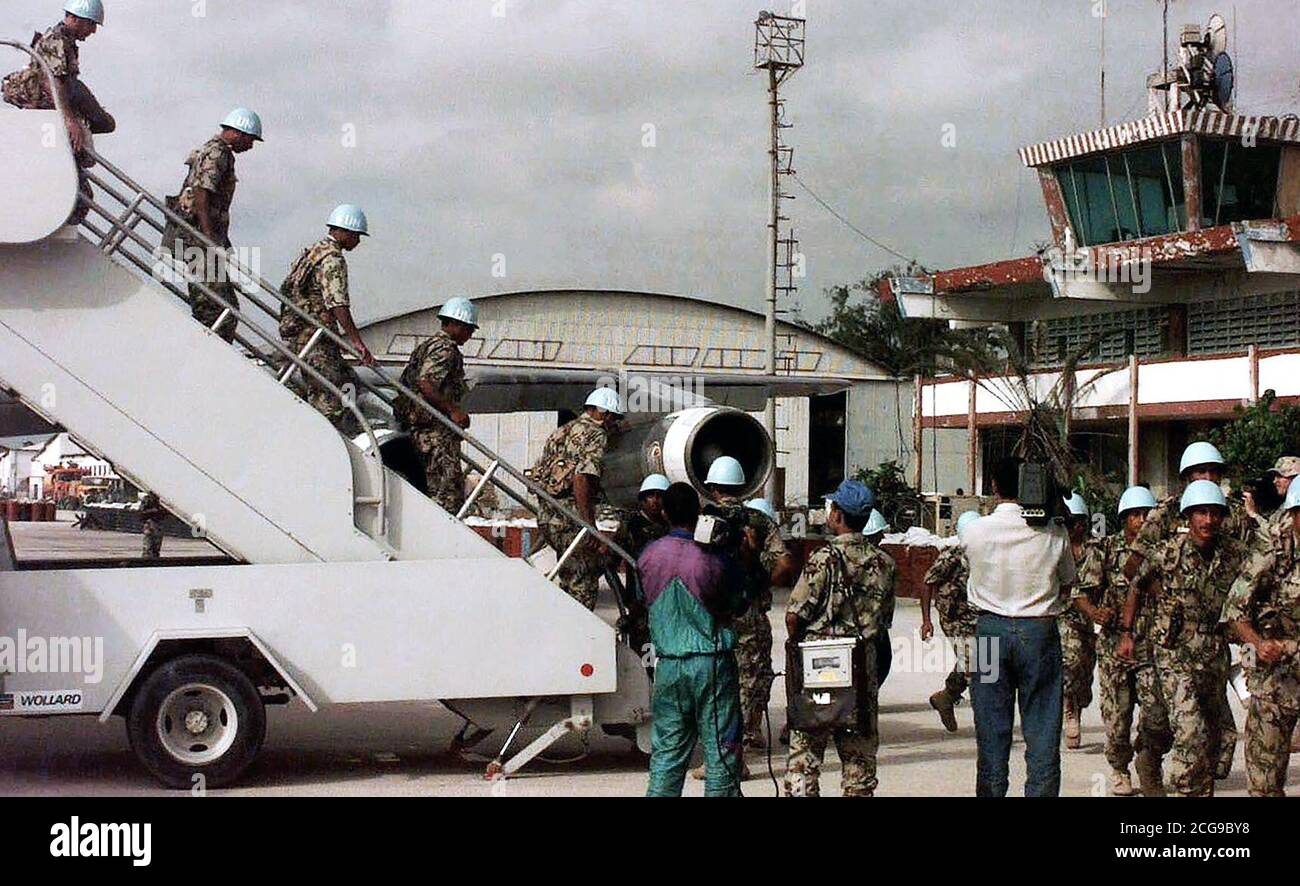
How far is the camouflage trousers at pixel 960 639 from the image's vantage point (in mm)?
11011

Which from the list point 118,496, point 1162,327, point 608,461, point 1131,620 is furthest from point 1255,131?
point 118,496

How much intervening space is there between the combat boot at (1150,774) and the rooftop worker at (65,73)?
6.93 metres

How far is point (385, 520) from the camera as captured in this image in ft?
28.3

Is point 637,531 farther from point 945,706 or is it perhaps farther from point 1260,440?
point 1260,440

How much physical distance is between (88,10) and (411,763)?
16.4ft

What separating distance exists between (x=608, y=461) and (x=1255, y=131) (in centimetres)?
2489

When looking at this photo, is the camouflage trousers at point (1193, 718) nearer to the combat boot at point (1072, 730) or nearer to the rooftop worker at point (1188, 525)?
the rooftop worker at point (1188, 525)

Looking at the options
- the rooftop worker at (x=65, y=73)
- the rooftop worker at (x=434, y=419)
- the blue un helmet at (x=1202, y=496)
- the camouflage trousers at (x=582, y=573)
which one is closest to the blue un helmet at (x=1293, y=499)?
the blue un helmet at (x=1202, y=496)

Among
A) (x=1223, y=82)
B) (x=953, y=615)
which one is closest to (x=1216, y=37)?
(x=1223, y=82)

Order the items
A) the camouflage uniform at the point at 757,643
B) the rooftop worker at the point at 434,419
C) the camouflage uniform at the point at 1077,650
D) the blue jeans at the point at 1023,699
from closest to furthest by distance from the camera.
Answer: the blue jeans at the point at 1023,699
the rooftop worker at the point at 434,419
the camouflage uniform at the point at 757,643
the camouflage uniform at the point at 1077,650

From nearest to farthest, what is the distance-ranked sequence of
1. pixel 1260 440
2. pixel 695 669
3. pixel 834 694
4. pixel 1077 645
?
1. pixel 695 669
2. pixel 834 694
3. pixel 1077 645
4. pixel 1260 440

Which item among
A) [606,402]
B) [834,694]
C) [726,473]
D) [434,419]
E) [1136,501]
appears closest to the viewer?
[834,694]

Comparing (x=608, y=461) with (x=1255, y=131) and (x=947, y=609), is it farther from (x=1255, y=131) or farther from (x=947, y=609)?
(x=1255, y=131)

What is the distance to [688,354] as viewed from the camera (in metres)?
46.7
